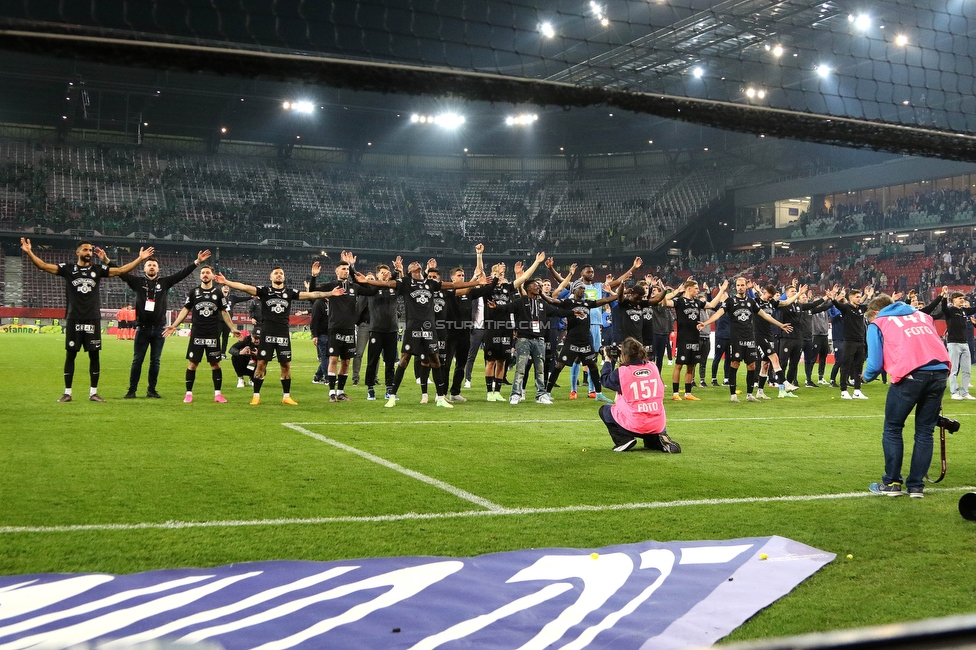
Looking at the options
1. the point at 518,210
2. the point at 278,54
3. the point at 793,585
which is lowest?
the point at 793,585

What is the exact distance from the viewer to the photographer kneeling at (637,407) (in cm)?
870

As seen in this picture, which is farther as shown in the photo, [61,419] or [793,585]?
[61,419]

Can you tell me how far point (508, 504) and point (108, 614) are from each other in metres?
3.12

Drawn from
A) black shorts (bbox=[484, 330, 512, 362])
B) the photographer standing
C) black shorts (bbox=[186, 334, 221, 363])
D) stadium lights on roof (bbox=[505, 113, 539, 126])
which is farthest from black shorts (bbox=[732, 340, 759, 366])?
stadium lights on roof (bbox=[505, 113, 539, 126])

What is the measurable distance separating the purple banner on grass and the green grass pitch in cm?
26

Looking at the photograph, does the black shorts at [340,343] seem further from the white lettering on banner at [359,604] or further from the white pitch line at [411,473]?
the white lettering on banner at [359,604]

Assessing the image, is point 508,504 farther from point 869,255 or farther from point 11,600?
point 869,255

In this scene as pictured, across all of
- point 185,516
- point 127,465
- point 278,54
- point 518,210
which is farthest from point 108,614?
point 518,210

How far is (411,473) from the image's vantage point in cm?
738

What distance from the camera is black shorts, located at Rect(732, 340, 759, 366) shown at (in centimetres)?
1479

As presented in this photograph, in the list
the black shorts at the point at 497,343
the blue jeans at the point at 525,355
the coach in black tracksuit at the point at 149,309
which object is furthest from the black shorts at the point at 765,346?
the coach in black tracksuit at the point at 149,309

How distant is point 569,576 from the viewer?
446 cm

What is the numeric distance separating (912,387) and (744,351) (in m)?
8.40

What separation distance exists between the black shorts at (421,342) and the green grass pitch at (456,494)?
3.85ft
